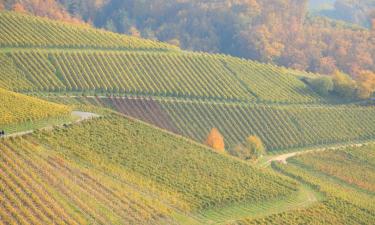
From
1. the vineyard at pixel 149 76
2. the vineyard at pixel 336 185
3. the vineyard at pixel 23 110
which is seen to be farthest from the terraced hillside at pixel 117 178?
the vineyard at pixel 149 76

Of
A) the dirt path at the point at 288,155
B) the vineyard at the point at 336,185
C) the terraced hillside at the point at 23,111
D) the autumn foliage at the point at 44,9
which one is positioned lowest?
the dirt path at the point at 288,155

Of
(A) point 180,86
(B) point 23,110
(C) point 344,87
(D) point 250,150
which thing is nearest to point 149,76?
(A) point 180,86

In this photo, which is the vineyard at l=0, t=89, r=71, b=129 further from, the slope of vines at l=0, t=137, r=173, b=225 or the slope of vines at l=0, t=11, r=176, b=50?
the slope of vines at l=0, t=11, r=176, b=50

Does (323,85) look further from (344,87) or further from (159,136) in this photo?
(159,136)

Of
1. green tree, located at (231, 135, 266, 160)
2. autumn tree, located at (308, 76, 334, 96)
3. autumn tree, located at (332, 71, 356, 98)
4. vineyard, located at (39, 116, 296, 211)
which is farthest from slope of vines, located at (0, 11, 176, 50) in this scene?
vineyard, located at (39, 116, 296, 211)

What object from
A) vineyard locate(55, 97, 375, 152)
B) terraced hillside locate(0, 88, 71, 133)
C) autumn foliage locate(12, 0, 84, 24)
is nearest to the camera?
terraced hillside locate(0, 88, 71, 133)

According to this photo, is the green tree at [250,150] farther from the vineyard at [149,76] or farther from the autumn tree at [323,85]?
the autumn tree at [323,85]

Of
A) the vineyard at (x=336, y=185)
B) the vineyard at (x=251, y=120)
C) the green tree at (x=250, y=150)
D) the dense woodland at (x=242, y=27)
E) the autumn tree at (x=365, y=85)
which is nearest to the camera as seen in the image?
the vineyard at (x=336, y=185)
